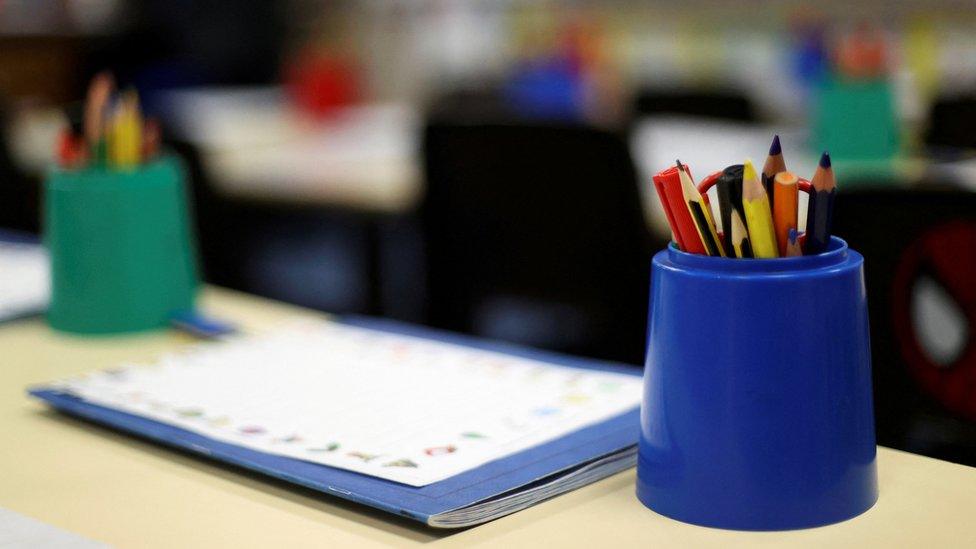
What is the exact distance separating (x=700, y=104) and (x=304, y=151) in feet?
3.54

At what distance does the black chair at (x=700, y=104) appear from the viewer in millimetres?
3184

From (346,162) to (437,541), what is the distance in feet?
6.58

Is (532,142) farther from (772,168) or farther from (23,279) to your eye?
(772,168)

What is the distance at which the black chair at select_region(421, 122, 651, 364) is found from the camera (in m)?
1.84

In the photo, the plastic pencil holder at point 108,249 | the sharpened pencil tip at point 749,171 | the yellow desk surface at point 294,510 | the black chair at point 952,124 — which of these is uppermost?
the sharpened pencil tip at point 749,171

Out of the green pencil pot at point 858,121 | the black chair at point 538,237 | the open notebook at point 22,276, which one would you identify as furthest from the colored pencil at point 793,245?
the green pencil pot at point 858,121

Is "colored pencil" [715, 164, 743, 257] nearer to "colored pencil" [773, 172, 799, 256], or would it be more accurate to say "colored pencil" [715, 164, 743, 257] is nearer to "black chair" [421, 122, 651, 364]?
"colored pencil" [773, 172, 799, 256]

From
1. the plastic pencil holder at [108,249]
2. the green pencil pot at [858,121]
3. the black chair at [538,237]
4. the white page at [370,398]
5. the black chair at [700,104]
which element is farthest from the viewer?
the black chair at [700,104]

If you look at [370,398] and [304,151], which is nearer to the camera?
[370,398]

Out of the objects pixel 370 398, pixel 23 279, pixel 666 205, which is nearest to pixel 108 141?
pixel 23 279

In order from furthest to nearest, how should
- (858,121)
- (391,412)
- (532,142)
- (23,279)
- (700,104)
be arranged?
(700,104) → (858,121) → (532,142) → (23,279) → (391,412)

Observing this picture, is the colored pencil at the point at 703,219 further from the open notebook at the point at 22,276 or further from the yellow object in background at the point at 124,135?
the open notebook at the point at 22,276

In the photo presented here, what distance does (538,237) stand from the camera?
6.34 ft

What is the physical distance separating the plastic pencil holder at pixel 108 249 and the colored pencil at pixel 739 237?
70cm
